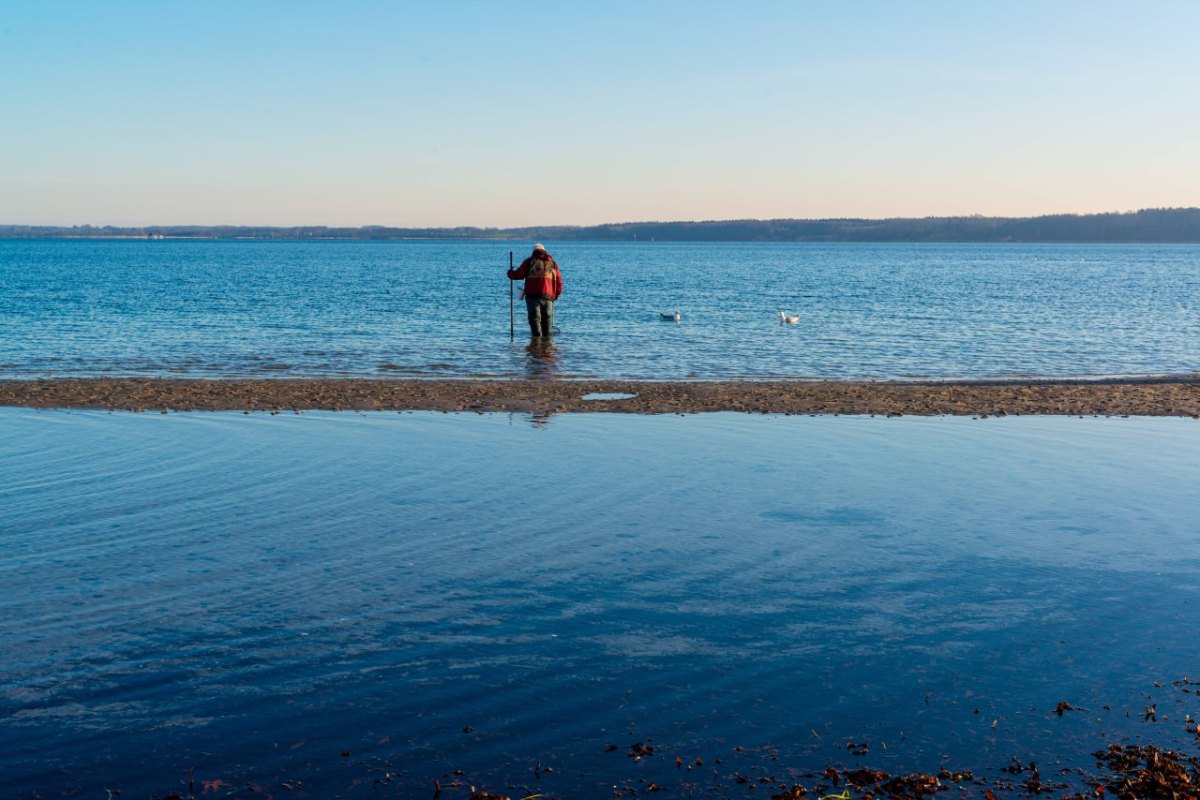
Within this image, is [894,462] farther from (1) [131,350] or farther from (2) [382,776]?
(1) [131,350]

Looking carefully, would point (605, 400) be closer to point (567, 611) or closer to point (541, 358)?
point (541, 358)

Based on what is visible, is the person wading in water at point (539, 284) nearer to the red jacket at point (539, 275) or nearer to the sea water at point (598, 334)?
the red jacket at point (539, 275)

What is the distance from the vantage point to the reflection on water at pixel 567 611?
5348mm

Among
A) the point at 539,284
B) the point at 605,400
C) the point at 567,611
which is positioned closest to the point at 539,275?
the point at 539,284

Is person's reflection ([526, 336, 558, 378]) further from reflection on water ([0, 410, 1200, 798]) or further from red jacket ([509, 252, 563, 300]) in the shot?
reflection on water ([0, 410, 1200, 798])

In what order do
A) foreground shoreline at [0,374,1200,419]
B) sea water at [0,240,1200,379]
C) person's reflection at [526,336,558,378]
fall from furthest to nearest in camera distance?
sea water at [0,240,1200,379] < person's reflection at [526,336,558,378] < foreground shoreline at [0,374,1200,419]

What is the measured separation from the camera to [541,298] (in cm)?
2844

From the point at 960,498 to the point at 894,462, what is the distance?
186 cm

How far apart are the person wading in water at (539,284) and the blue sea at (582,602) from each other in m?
12.1

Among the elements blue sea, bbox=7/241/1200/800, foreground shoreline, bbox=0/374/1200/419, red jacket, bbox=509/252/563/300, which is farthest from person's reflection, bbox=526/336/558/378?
blue sea, bbox=7/241/1200/800

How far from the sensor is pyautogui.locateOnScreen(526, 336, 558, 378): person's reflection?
2278cm

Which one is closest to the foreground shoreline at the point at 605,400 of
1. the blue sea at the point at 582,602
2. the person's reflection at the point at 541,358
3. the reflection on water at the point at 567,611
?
the blue sea at the point at 582,602

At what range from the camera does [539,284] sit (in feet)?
92.1

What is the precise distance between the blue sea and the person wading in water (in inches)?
476
